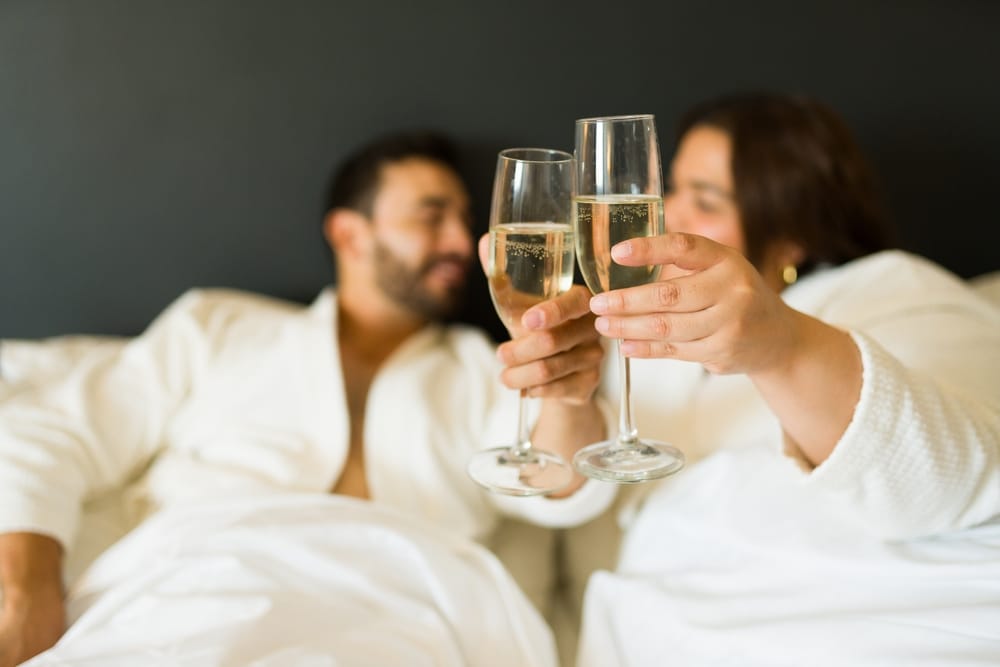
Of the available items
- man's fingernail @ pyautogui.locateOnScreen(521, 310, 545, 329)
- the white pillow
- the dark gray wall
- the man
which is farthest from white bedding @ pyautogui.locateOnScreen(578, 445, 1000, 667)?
the white pillow

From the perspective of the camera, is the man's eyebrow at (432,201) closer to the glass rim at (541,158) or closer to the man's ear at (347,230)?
the man's ear at (347,230)

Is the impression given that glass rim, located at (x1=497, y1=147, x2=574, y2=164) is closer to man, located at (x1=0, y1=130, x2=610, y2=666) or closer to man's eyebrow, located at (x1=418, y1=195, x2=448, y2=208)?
man, located at (x1=0, y1=130, x2=610, y2=666)

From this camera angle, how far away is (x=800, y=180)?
1710 mm

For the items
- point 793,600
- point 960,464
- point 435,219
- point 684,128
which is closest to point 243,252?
point 435,219

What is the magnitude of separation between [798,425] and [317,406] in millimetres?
1029

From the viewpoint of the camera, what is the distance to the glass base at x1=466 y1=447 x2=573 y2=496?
1060 mm

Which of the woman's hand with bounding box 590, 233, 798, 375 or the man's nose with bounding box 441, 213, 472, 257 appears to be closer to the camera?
the woman's hand with bounding box 590, 233, 798, 375

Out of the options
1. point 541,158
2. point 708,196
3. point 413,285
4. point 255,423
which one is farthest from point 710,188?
point 255,423

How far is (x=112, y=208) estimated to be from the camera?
2.05m

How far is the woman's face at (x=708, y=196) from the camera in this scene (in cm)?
170

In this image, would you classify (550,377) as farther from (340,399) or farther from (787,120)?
(787,120)

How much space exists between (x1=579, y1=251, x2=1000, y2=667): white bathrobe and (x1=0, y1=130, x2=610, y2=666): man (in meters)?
0.22

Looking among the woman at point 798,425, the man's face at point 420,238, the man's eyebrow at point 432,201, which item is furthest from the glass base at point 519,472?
the man's eyebrow at point 432,201

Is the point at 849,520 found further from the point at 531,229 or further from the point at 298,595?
the point at 298,595
